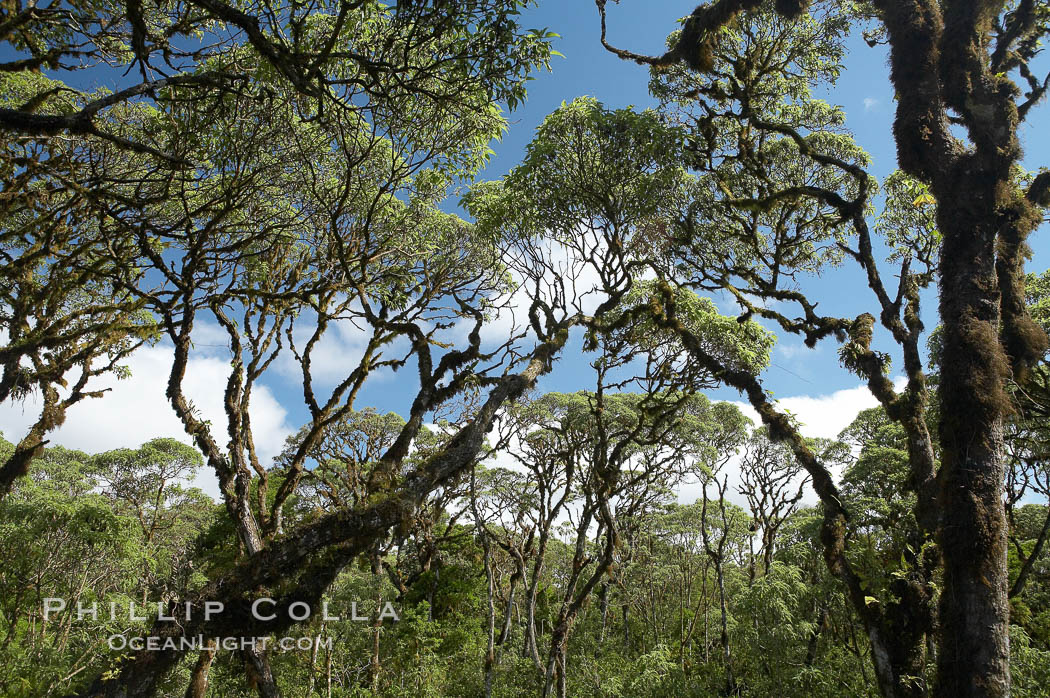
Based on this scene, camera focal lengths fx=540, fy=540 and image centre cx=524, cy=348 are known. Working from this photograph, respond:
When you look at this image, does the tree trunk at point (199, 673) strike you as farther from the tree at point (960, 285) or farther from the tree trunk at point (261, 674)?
the tree at point (960, 285)

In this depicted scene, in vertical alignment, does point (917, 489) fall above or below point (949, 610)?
above

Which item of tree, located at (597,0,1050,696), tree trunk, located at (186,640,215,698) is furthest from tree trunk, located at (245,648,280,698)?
tree, located at (597,0,1050,696)

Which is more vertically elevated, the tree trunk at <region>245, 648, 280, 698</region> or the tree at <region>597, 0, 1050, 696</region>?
the tree at <region>597, 0, 1050, 696</region>

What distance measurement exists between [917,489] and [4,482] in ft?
38.2

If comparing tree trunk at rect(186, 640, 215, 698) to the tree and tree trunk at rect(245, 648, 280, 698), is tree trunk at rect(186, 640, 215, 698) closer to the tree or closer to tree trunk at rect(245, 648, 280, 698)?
tree trunk at rect(245, 648, 280, 698)

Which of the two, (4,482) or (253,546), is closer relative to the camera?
(253,546)

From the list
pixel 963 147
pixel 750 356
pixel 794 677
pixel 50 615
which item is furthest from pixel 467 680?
pixel 963 147

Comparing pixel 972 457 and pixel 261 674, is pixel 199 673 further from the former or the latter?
pixel 972 457

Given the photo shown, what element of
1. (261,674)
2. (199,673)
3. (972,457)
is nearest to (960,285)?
(972,457)

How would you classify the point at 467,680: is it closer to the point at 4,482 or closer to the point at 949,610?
the point at 4,482

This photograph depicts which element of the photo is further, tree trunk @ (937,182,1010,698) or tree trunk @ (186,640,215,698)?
tree trunk @ (186,640,215,698)

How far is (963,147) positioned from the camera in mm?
5566

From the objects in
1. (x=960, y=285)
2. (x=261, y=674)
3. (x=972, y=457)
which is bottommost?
(x=261, y=674)

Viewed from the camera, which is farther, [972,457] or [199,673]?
[199,673]
